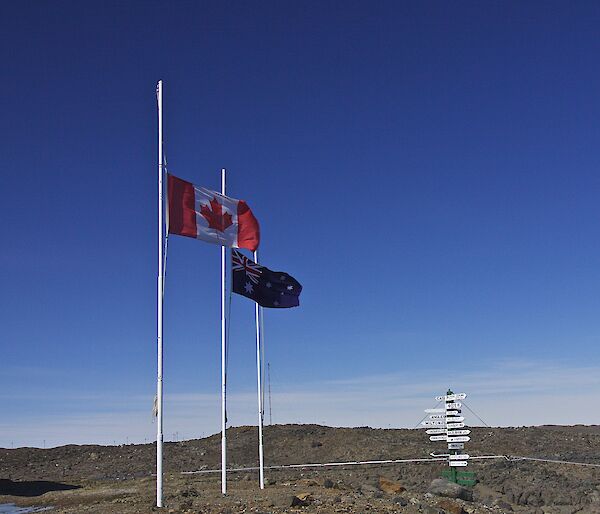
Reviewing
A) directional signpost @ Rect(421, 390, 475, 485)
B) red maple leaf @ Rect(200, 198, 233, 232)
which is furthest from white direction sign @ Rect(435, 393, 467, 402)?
red maple leaf @ Rect(200, 198, 233, 232)

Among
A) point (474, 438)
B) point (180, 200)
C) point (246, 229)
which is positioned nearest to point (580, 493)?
point (246, 229)

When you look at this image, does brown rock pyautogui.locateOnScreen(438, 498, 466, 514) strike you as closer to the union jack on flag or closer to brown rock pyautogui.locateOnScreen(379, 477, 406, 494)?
brown rock pyautogui.locateOnScreen(379, 477, 406, 494)

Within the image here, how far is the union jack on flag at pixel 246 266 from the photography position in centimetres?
2344

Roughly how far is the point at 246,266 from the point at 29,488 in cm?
2246

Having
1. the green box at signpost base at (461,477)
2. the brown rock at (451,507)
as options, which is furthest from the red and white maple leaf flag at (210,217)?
the green box at signpost base at (461,477)

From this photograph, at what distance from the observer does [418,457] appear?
49.9 metres

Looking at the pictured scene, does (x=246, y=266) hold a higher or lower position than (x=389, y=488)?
higher

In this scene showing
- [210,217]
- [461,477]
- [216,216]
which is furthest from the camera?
[461,477]

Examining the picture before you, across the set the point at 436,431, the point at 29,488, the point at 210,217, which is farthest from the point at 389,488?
the point at 29,488

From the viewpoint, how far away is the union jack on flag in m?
23.4

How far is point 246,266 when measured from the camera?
936 inches

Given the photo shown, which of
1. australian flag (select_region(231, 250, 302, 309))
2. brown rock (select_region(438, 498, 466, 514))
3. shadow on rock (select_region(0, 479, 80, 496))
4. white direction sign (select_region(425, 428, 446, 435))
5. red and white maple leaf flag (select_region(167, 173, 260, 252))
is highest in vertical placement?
red and white maple leaf flag (select_region(167, 173, 260, 252))

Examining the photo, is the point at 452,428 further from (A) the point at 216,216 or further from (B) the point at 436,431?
(A) the point at 216,216

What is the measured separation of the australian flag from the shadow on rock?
18.9 meters
